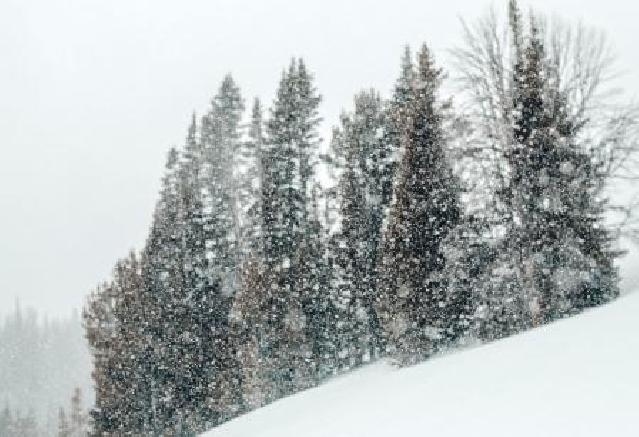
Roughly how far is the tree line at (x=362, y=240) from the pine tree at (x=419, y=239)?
55mm

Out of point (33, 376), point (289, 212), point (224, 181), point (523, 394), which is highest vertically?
point (33, 376)

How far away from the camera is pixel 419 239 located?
23750mm

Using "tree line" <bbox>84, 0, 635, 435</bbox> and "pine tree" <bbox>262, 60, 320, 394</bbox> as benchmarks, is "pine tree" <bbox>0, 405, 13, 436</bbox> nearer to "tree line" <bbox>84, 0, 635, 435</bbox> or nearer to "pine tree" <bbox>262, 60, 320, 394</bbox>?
"tree line" <bbox>84, 0, 635, 435</bbox>

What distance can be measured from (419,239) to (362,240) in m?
8.76

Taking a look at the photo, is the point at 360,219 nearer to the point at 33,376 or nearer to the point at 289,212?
the point at 289,212

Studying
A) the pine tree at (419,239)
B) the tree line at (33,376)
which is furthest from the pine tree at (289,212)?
the tree line at (33,376)

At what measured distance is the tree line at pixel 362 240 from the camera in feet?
75.6

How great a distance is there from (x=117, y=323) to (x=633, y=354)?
3116 centimetres

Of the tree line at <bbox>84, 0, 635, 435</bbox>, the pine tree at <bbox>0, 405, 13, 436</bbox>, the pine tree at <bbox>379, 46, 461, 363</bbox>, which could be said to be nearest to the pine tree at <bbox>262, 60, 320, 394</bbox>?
the tree line at <bbox>84, 0, 635, 435</bbox>

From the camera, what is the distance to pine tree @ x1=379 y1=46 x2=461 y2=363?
2317cm

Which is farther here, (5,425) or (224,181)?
(5,425)

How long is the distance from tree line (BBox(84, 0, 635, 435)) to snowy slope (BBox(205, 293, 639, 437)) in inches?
407

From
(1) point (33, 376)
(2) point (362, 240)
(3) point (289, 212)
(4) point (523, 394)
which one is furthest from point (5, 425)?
(4) point (523, 394)

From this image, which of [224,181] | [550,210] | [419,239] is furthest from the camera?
[224,181]
